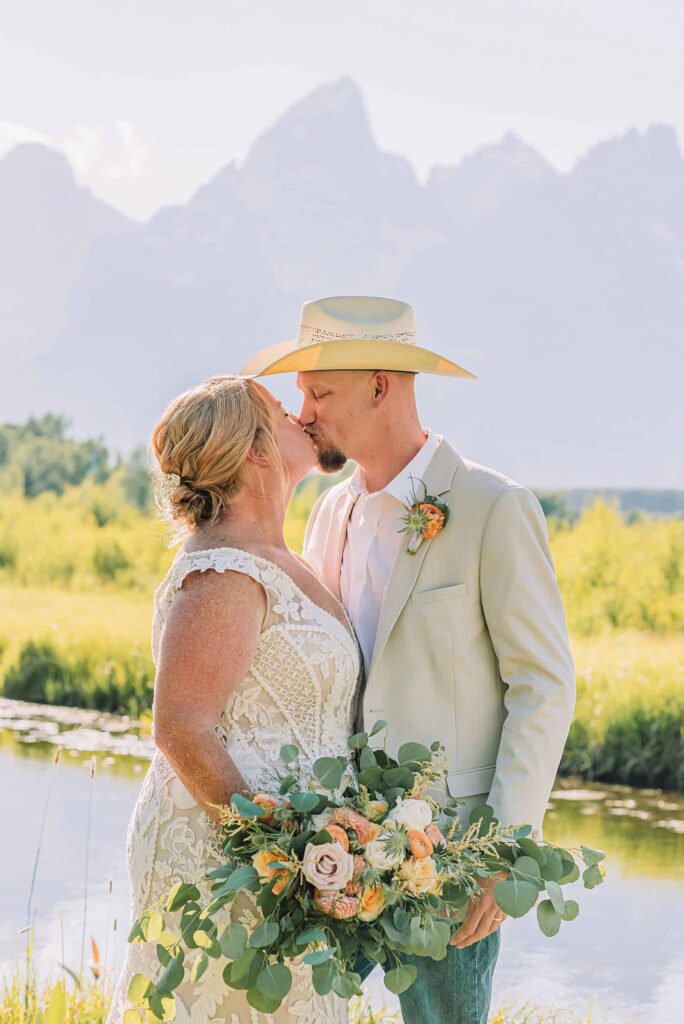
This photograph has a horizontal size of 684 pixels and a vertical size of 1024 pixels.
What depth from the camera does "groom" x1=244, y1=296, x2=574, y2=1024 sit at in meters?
2.71

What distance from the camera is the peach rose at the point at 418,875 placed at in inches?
86.3

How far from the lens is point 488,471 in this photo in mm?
2930

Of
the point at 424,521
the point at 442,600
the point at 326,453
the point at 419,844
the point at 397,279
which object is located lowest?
the point at 419,844

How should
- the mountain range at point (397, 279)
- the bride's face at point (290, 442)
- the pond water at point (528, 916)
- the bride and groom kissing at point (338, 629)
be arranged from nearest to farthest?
the bride and groom kissing at point (338, 629)
the bride's face at point (290, 442)
the pond water at point (528, 916)
the mountain range at point (397, 279)

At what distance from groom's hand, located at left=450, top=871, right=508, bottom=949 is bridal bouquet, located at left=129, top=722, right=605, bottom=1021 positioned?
0.63 ft

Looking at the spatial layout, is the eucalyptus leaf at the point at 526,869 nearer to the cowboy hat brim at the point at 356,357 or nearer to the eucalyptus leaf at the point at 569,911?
the eucalyptus leaf at the point at 569,911

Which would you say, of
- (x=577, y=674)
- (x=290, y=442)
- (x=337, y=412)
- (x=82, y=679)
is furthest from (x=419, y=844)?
(x=82, y=679)

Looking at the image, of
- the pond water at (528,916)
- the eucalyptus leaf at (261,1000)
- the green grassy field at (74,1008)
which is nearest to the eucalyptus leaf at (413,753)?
the eucalyptus leaf at (261,1000)

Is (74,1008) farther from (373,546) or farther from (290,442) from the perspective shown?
(290,442)

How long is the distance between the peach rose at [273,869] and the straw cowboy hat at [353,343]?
1150 mm

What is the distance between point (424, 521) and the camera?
2.85 meters

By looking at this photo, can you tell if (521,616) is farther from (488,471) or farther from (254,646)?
(254,646)

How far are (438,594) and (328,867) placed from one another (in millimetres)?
810

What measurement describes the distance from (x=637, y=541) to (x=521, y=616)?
11.8 metres
